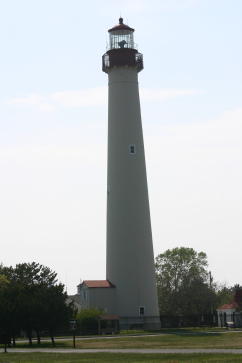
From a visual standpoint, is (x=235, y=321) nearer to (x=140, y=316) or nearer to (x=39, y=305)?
(x=140, y=316)

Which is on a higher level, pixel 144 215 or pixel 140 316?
pixel 144 215

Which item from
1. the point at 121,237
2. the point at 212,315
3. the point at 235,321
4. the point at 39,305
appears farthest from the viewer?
the point at 212,315

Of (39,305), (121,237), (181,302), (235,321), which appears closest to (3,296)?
(39,305)

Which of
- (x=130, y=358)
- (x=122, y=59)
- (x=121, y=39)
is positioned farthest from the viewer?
(x=121, y=39)

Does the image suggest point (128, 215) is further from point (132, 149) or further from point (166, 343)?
point (166, 343)

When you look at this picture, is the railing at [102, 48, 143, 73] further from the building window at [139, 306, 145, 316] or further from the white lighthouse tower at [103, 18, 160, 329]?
the building window at [139, 306, 145, 316]

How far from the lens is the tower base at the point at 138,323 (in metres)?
75.1

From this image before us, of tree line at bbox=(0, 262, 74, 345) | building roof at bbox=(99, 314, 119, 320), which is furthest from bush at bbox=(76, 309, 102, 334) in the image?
tree line at bbox=(0, 262, 74, 345)

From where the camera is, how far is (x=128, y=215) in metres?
74.3

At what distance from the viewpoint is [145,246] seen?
7456 cm

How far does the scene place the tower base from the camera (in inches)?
2955

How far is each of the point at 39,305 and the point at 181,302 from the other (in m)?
46.4

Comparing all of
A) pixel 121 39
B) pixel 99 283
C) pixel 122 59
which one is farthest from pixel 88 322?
pixel 121 39

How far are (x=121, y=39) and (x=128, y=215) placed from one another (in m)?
18.4
